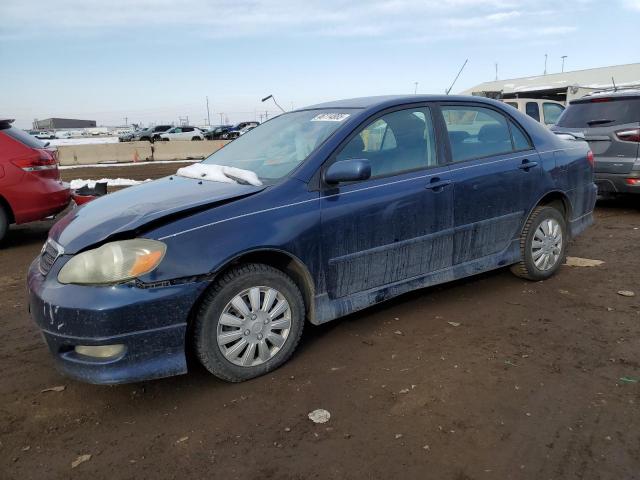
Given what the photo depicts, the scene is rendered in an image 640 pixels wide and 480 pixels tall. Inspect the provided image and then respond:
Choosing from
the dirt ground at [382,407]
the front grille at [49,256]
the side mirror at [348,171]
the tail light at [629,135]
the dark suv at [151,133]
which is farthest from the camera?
the dark suv at [151,133]

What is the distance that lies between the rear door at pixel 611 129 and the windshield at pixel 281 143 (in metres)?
5.27

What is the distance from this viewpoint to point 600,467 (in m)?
2.32

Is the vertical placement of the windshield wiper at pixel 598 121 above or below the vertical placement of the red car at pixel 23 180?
above

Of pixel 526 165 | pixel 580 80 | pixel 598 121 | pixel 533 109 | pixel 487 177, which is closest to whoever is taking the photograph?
pixel 487 177

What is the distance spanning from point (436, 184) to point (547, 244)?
1532 millimetres

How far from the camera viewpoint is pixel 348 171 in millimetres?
3254

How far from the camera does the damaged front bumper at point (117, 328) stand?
2688mm

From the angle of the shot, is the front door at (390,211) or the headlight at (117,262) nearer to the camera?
the headlight at (117,262)

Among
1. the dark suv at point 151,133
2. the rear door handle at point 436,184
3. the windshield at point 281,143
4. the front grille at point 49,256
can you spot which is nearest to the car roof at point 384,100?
the windshield at point 281,143

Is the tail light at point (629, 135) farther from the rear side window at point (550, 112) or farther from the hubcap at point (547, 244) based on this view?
the rear side window at point (550, 112)

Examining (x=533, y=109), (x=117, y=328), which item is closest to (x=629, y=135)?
(x=533, y=109)

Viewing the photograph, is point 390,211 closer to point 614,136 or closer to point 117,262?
point 117,262

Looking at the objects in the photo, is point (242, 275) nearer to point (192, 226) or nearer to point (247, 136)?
point (192, 226)

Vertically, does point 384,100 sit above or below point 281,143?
above
